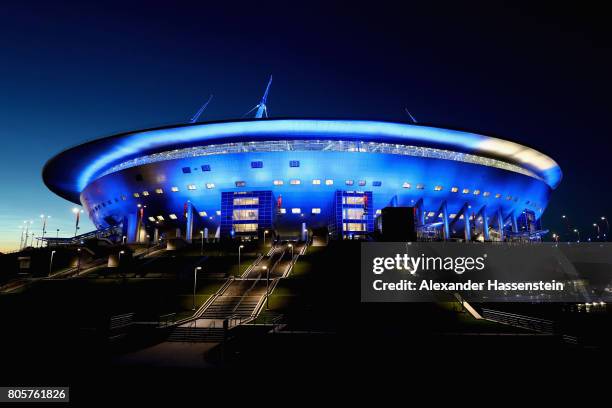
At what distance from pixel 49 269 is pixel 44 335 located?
21.8 meters

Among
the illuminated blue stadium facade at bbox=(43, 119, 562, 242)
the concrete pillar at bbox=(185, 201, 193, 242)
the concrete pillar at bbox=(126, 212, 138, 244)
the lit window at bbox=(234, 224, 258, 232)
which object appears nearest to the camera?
the illuminated blue stadium facade at bbox=(43, 119, 562, 242)

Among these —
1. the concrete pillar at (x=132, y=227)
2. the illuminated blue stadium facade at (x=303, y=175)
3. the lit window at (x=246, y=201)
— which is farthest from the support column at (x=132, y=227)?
the lit window at (x=246, y=201)

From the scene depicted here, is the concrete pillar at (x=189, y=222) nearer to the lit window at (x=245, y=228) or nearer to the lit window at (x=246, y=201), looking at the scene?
the lit window at (x=245, y=228)

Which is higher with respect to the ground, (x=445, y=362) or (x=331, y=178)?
(x=331, y=178)

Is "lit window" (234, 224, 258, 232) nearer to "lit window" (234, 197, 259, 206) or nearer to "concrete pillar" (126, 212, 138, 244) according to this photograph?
"lit window" (234, 197, 259, 206)

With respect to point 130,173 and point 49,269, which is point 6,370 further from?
point 130,173

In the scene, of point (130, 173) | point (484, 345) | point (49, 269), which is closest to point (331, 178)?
point (130, 173)

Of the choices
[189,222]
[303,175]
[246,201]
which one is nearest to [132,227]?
[189,222]

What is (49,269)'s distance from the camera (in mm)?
32125

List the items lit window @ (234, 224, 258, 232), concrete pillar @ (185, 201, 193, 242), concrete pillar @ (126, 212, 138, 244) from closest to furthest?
lit window @ (234, 224, 258, 232), concrete pillar @ (185, 201, 193, 242), concrete pillar @ (126, 212, 138, 244)

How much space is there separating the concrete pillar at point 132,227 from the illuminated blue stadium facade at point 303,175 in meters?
0.20

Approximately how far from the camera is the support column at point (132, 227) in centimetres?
5409

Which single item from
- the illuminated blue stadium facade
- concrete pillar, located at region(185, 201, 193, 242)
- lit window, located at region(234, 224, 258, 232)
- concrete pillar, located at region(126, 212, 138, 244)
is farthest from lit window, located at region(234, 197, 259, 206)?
concrete pillar, located at region(126, 212, 138, 244)

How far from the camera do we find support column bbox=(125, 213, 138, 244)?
54.1 meters
